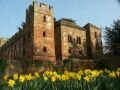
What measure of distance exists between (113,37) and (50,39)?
29.4 ft

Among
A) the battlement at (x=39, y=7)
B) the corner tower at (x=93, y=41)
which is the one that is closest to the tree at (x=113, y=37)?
the corner tower at (x=93, y=41)

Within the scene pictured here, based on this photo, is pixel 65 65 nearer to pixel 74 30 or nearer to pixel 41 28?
pixel 41 28

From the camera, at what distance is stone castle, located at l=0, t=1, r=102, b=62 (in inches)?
1540

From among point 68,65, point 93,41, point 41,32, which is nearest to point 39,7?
point 41,32

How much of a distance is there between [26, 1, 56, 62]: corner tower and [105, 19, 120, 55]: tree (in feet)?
26.4

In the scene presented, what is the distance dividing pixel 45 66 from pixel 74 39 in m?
16.7


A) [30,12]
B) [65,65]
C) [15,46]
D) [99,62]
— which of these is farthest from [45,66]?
[15,46]

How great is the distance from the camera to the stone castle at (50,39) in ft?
128

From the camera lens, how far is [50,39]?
39.9 metres

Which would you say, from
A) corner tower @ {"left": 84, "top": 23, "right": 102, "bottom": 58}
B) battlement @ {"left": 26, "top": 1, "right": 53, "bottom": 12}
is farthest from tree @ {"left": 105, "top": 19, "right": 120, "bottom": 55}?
battlement @ {"left": 26, "top": 1, "right": 53, "bottom": 12}

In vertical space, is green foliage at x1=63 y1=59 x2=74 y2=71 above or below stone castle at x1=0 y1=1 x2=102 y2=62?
below

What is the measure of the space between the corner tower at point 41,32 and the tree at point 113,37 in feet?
26.4

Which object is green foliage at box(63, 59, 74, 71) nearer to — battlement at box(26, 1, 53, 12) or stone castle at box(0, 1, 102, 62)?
stone castle at box(0, 1, 102, 62)

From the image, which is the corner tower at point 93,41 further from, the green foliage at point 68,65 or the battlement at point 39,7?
the green foliage at point 68,65
